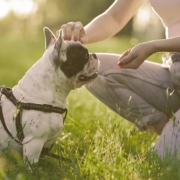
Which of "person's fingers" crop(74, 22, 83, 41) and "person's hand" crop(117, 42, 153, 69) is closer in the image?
"person's hand" crop(117, 42, 153, 69)

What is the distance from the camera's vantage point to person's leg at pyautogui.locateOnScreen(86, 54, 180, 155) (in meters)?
2.49

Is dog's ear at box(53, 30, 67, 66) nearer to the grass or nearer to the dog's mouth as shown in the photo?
the dog's mouth

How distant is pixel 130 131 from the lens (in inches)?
95.0

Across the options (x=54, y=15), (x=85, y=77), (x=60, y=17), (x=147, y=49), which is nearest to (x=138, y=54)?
(x=147, y=49)

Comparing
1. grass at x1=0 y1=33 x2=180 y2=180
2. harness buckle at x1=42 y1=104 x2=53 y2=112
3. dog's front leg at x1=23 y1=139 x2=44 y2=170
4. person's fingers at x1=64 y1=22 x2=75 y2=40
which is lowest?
grass at x1=0 y1=33 x2=180 y2=180

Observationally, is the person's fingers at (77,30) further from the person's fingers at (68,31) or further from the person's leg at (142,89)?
the person's leg at (142,89)

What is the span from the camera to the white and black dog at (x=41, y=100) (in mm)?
1986

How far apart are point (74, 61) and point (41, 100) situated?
0.28 metres

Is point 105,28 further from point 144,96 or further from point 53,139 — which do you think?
point 53,139

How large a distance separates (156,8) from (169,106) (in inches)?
24.5

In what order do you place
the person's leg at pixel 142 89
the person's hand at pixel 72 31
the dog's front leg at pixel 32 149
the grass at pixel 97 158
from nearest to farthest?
the grass at pixel 97 158 < the dog's front leg at pixel 32 149 < the person's hand at pixel 72 31 < the person's leg at pixel 142 89

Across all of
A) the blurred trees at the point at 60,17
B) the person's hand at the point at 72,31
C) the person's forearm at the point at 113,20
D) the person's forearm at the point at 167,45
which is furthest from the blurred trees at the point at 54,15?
the person's forearm at the point at 167,45

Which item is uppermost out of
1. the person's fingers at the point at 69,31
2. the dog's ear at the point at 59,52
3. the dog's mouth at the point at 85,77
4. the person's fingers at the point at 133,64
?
the person's fingers at the point at 69,31

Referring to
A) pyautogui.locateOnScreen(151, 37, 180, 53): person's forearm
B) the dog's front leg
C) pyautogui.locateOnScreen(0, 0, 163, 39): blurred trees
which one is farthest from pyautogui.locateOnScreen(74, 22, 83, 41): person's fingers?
pyautogui.locateOnScreen(0, 0, 163, 39): blurred trees
